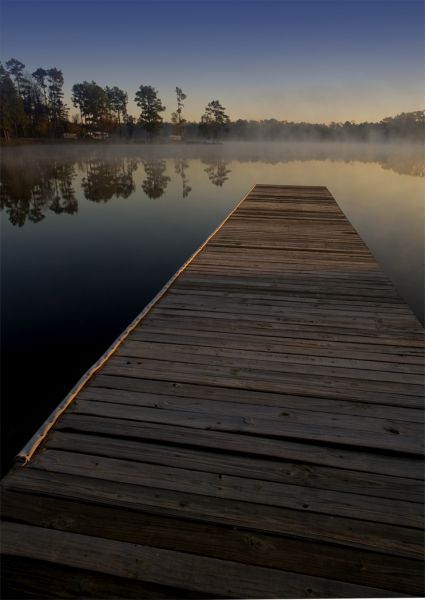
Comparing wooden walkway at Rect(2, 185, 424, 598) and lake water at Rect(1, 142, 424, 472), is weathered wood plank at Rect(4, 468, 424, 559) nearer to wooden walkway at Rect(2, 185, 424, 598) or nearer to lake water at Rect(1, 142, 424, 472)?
wooden walkway at Rect(2, 185, 424, 598)

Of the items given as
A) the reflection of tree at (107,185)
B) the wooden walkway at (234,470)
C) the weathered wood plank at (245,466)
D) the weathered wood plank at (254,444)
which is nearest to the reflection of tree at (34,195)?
the reflection of tree at (107,185)

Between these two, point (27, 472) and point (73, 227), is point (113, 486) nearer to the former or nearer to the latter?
point (27, 472)

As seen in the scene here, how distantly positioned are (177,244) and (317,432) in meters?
8.97

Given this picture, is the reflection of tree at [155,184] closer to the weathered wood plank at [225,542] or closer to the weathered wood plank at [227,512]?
the weathered wood plank at [227,512]

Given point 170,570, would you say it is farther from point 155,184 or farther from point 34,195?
point 155,184

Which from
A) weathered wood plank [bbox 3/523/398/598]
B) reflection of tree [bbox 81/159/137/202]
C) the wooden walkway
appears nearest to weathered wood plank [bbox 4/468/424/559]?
the wooden walkway

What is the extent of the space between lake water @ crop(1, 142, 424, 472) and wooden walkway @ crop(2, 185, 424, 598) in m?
1.71

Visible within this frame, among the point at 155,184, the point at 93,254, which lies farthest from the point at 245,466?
the point at 155,184

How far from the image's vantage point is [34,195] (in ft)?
59.1

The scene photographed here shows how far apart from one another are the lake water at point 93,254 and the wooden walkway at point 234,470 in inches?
67.2

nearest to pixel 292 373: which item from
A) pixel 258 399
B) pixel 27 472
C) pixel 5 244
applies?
pixel 258 399

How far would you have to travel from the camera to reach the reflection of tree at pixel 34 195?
14531 millimetres

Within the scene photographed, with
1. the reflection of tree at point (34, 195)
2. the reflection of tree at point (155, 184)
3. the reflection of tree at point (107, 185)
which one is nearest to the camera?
the reflection of tree at point (34, 195)

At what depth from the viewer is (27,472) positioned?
2164mm
